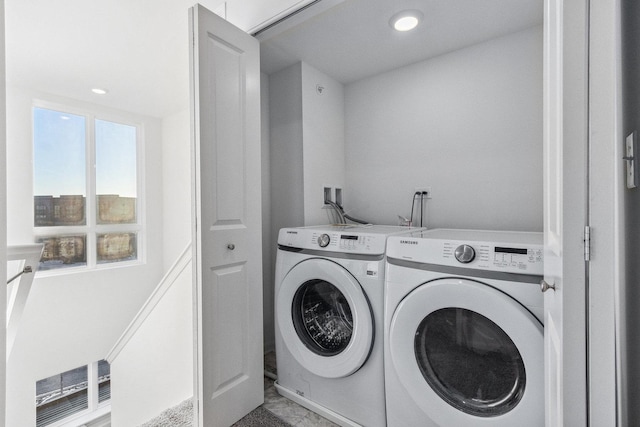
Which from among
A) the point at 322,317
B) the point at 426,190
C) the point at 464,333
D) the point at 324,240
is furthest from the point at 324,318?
the point at 426,190

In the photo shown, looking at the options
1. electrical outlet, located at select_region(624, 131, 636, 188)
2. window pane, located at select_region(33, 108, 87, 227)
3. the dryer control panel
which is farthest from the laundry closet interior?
window pane, located at select_region(33, 108, 87, 227)

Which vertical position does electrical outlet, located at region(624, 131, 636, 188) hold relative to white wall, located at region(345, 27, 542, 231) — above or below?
below

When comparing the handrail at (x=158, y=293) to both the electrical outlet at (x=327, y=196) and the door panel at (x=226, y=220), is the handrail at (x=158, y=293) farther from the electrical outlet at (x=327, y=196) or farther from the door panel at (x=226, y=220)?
the electrical outlet at (x=327, y=196)

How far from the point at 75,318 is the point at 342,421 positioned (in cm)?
308

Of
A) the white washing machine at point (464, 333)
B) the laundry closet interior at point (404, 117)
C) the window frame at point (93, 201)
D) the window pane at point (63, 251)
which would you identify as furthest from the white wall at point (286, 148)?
the window pane at point (63, 251)

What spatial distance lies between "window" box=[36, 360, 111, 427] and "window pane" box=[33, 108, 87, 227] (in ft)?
5.19

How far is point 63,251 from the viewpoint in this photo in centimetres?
311

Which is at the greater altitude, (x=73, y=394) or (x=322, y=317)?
(x=322, y=317)

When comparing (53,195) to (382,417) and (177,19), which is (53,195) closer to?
(177,19)

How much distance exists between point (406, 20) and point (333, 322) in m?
1.71

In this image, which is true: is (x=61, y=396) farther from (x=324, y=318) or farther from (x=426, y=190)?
(x=426, y=190)

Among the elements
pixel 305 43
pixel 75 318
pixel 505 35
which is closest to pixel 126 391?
pixel 75 318

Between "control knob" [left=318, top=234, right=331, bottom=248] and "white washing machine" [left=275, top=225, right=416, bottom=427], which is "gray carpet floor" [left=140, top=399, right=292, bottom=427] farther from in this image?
"control knob" [left=318, top=234, right=331, bottom=248]

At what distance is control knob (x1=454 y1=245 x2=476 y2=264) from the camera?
1.11 m
